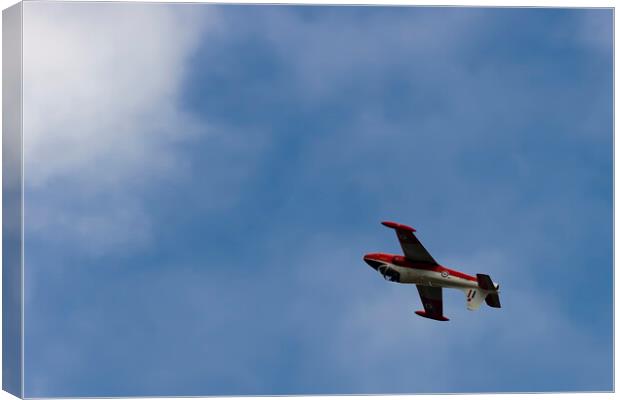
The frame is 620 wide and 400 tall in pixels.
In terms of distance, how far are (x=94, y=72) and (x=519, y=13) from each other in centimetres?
1315

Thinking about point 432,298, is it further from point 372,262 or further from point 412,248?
point 372,262

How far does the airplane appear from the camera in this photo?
1788 inches

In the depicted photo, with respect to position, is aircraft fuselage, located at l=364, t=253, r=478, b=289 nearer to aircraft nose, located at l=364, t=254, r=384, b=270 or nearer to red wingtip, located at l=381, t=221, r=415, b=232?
aircraft nose, located at l=364, t=254, r=384, b=270

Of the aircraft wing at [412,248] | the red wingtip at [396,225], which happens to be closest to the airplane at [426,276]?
the aircraft wing at [412,248]

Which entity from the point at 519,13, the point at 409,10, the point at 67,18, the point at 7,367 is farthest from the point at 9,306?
the point at 519,13

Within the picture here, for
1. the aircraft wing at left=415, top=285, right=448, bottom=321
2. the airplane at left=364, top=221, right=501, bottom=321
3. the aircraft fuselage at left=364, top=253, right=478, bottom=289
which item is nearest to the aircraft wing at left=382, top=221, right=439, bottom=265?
the airplane at left=364, top=221, right=501, bottom=321

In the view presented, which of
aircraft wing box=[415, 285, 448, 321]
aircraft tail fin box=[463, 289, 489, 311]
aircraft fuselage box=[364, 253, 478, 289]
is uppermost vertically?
aircraft fuselage box=[364, 253, 478, 289]

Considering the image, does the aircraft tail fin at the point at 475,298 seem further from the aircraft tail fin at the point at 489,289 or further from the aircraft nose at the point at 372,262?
the aircraft nose at the point at 372,262

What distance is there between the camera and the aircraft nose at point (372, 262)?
47.2 m

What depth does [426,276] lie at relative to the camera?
1886 inches

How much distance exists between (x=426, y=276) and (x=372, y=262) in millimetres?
2003

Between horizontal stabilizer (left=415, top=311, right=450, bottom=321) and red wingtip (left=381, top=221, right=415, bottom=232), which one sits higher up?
red wingtip (left=381, top=221, right=415, bottom=232)

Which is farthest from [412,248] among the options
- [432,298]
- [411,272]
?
[432,298]

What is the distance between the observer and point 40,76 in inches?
1575
